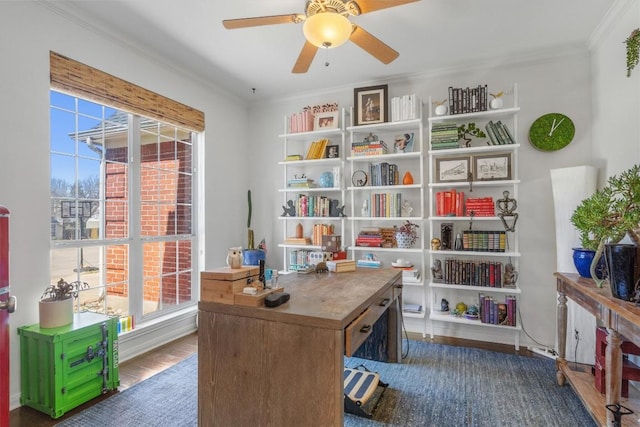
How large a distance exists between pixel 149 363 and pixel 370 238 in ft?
7.85

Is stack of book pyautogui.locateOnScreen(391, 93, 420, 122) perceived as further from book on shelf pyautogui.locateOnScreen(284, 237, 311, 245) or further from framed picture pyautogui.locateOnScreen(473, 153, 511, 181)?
book on shelf pyautogui.locateOnScreen(284, 237, 311, 245)

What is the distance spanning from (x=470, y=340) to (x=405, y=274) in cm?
91

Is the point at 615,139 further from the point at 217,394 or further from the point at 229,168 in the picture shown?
the point at 229,168

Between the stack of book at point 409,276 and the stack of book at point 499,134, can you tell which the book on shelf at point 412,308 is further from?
the stack of book at point 499,134

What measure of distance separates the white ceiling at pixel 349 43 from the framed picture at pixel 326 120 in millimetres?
392

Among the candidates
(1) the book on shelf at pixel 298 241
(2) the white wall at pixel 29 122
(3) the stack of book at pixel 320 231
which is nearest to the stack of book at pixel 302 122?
(3) the stack of book at pixel 320 231

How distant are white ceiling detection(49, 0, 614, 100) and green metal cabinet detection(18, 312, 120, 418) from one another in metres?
2.29

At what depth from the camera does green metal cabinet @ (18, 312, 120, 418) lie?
202cm

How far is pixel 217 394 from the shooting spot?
1.59 meters

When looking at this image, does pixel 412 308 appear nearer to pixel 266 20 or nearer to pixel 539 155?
pixel 539 155

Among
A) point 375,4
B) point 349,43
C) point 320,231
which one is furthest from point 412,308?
point 375,4

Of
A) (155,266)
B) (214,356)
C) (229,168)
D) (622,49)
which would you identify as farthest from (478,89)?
(155,266)

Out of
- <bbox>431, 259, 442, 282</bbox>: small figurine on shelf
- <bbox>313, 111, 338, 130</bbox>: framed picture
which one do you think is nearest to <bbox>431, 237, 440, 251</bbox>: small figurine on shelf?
<bbox>431, 259, 442, 282</bbox>: small figurine on shelf

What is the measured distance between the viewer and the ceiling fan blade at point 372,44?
2.02 metres
